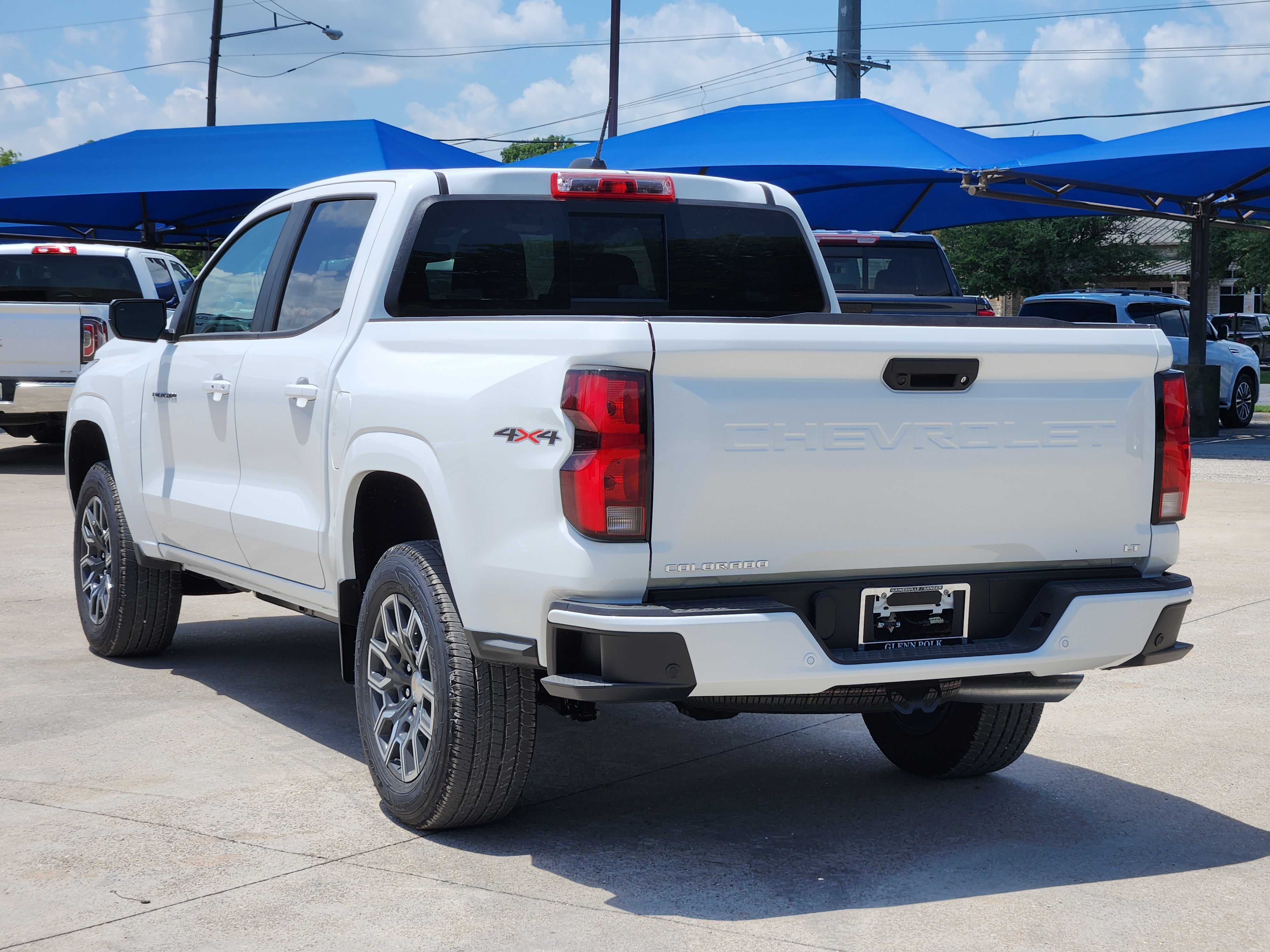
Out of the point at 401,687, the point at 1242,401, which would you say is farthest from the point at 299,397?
the point at 1242,401

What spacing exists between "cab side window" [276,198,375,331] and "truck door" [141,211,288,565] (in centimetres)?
20

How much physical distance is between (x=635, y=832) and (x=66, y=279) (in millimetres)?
12704

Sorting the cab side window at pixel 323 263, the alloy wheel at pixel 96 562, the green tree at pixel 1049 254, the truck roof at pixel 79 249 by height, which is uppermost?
the green tree at pixel 1049 254

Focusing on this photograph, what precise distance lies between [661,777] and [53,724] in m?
2.36

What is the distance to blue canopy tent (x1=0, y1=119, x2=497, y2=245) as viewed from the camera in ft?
65.0

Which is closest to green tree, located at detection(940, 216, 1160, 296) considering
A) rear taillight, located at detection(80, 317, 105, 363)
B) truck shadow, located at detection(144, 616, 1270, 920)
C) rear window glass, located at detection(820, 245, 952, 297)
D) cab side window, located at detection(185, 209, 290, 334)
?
rear window glass, located at detection(820, 245, 952, 297)

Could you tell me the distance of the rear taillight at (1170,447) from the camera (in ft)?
14.1

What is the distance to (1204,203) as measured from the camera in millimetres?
20578

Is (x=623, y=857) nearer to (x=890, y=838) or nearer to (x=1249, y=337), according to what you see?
(x=890, y=838)

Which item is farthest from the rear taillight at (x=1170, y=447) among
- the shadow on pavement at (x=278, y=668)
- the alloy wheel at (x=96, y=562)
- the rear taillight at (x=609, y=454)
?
the alloy wheel at (x=96, y=562)

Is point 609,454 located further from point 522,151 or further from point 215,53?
point 522,151

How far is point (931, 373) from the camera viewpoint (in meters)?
4.01

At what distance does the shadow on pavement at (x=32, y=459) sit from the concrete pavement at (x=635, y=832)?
9.88 metres

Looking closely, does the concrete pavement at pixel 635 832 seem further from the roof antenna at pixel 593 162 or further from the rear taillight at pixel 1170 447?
the roof antenna at pixel 593 162
